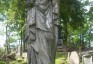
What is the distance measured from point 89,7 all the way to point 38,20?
64.0ft

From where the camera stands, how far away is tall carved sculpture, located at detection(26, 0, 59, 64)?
630 centimetres

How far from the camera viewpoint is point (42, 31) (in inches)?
253

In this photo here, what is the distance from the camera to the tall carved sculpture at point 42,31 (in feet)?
20.7

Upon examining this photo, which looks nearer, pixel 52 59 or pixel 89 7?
pixel 52 59

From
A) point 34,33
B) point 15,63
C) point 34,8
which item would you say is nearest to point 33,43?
point 34,33

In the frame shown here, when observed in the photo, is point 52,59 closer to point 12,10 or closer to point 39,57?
point 39,57

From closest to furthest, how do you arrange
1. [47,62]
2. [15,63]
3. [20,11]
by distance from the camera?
[47,62] < [20,11] < [15,63]

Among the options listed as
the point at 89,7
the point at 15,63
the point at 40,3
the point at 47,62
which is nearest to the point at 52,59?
the point at 47,62

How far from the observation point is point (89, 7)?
25391 mm

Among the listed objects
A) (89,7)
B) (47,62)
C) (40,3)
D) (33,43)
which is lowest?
(47,62)

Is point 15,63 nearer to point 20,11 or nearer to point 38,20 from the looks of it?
point 20,11

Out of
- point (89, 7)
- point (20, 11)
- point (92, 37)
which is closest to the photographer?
point (20, 11)

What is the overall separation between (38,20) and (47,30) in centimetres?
34

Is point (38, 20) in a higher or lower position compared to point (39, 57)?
higher
